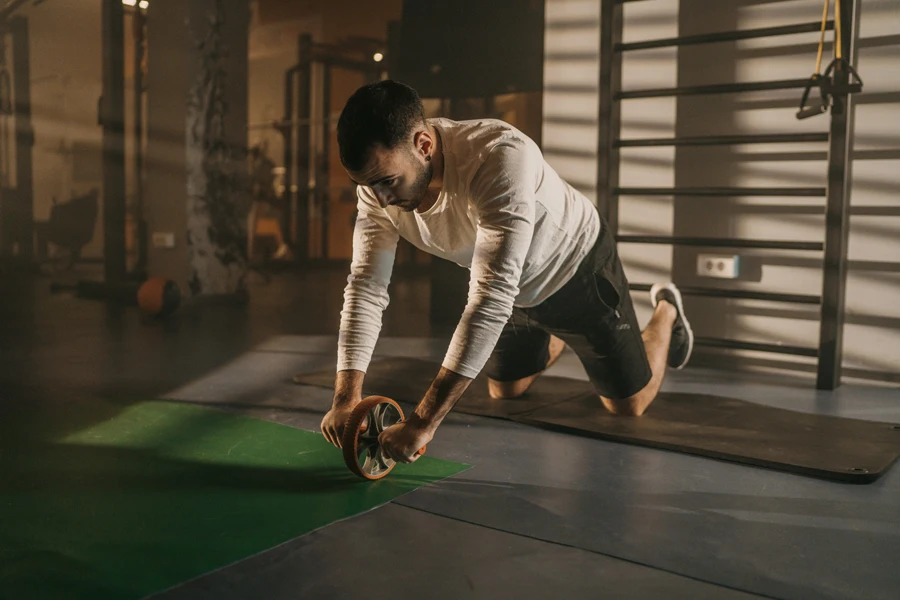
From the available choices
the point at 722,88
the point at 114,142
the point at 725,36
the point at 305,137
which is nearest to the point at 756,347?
the point at 722,88

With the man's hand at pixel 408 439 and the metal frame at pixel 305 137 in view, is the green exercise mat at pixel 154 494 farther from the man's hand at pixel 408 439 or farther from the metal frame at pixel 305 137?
Result: the metal frame at pixel 305 137

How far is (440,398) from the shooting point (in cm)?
167

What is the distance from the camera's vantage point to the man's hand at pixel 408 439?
163 centimetres

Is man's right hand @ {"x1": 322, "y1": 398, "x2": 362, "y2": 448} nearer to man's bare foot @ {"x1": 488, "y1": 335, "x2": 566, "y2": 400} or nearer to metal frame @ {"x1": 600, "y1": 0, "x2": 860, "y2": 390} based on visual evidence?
man's bare foot @ {"x1": 488, "y1": 335, "x2": 566, "y2": 400}

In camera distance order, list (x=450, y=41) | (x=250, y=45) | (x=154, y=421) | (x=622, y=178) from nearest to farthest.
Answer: (x=154, y=421) → (x=622, y=178) → (x=450, y=41) → (x=250, y=45)

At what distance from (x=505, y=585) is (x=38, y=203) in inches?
166

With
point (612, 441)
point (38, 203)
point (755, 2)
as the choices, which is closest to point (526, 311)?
point (612, 441)

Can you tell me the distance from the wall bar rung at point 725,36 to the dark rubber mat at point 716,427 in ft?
4.70

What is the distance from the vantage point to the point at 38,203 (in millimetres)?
4621

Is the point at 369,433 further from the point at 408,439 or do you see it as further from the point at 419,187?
the point at 419,187

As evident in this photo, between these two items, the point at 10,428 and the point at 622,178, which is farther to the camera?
the point at 622,178

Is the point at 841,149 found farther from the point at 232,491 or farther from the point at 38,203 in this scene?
the point at 38,203

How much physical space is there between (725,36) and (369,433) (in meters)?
2.31

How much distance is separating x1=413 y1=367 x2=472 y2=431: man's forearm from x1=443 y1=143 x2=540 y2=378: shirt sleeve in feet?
0.06
